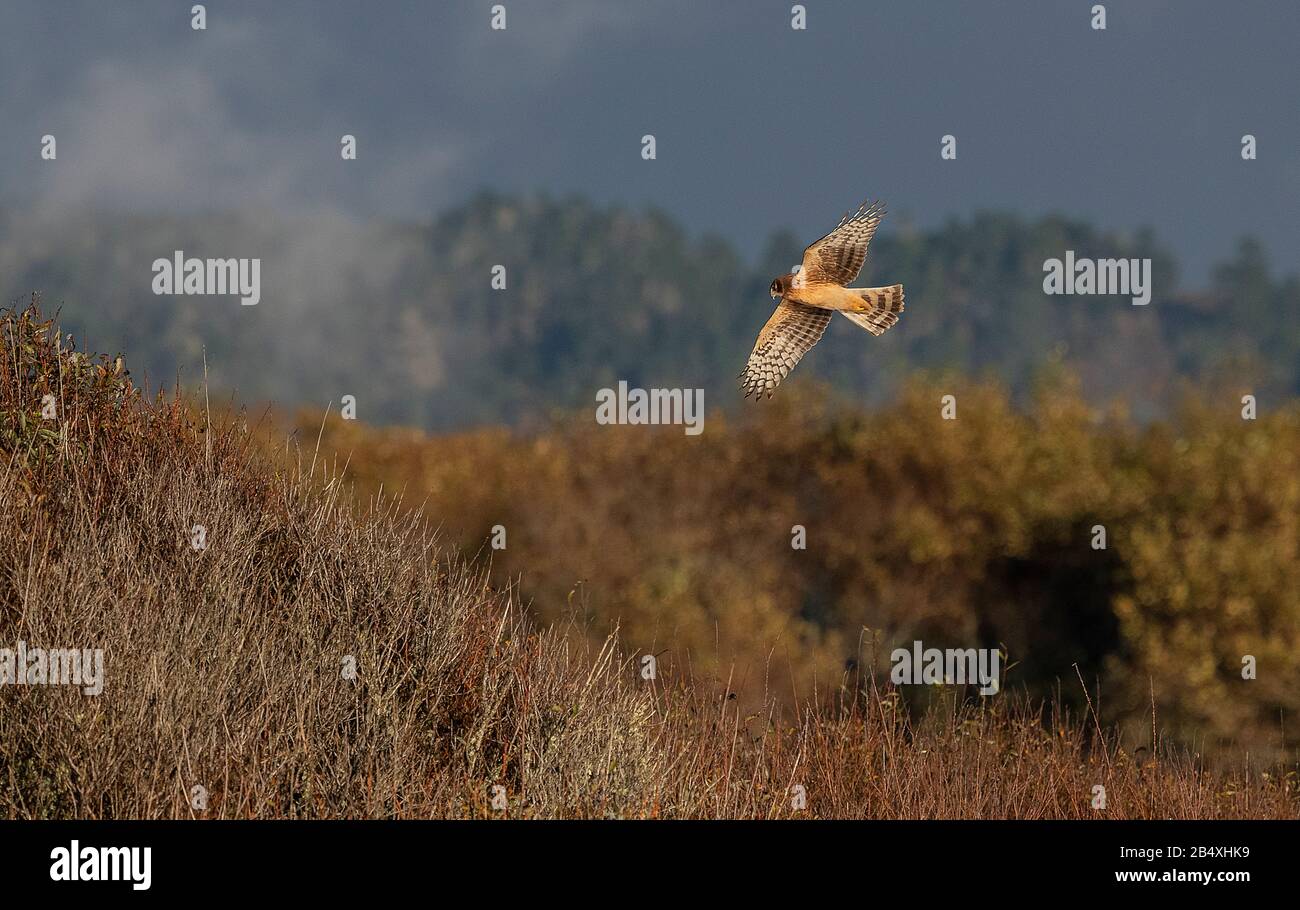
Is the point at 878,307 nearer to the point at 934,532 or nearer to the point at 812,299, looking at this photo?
the point at 812,299

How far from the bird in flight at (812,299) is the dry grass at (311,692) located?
101 inches

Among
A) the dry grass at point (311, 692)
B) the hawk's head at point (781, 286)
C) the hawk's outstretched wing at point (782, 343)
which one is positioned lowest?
the dry grass at point (311, 692)

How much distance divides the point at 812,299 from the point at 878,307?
0.57 m

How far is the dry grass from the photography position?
7.72m

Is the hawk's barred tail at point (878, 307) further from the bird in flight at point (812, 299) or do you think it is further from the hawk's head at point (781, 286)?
the hawk's head at point (781, 286)

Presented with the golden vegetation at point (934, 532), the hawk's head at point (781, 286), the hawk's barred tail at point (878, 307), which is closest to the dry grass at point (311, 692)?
the hawk's barred tail at point (878, 307)

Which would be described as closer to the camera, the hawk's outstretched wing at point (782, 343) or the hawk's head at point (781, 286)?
the hawk's head at point (781, 286)

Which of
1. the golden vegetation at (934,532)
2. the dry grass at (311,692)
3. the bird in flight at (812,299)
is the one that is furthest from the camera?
the golden vegetation at (934,532)

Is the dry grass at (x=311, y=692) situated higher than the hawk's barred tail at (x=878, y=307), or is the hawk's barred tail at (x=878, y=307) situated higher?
the hawk's barred tail at (x=878, y=307)

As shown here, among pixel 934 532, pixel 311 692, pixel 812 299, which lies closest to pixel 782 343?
pixel 812 299

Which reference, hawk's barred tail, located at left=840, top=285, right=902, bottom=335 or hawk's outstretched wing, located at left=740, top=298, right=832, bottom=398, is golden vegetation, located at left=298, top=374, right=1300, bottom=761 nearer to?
hawk's outstretched wing, located at left=740, top=298, right=832, bottom=398

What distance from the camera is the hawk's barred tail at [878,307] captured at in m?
9.72

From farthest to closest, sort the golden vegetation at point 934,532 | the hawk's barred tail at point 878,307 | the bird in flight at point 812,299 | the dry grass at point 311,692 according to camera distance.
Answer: the golden vegetation at point 934,532 → the bird in flight at point 812,299 → the hawk's barred tail at point 878,307 → the dry grass at point 311,692
